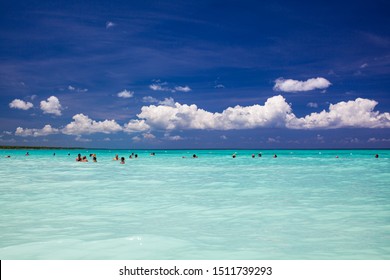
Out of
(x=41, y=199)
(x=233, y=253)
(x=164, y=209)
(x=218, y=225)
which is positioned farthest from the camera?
(x=41, y=199)

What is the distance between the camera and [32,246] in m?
7.91

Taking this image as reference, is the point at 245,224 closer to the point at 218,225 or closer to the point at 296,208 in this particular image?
the point at 218,225

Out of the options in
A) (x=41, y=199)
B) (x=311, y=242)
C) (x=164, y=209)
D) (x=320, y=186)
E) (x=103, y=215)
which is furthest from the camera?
(x=320, y=186)

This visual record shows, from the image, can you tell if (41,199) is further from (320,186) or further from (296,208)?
(320,186)

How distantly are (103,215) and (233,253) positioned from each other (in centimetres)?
527

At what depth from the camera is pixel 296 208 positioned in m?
12.2

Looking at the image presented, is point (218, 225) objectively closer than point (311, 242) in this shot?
No
